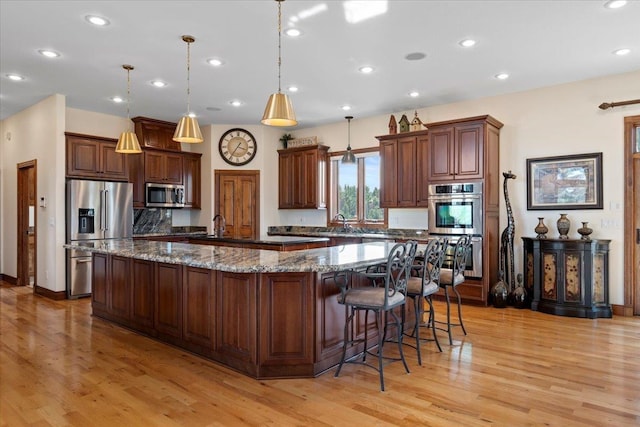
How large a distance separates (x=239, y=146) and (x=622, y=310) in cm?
641

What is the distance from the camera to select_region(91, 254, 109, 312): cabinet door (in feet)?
15.4

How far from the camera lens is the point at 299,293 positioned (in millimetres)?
3055

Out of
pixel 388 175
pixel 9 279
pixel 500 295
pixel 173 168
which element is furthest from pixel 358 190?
A: pixel 9 279

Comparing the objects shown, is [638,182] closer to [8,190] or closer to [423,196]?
[423,196]

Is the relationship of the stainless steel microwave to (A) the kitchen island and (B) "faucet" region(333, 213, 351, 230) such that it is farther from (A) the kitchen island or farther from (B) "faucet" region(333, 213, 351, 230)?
(A) the kitchen island

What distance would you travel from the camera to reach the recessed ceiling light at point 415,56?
4410mm

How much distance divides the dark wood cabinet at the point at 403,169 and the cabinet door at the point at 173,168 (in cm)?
367

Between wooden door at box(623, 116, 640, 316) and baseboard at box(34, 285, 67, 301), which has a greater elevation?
wooden door at box(623, 116, 640, 316)

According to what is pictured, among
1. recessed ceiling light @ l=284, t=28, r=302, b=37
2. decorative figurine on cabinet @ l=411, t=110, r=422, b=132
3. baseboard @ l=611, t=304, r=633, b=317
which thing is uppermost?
recessed ceiling light @ l=284, t=28, r=302, b=37

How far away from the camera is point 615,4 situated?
3326mm

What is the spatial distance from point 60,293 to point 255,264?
451 cm

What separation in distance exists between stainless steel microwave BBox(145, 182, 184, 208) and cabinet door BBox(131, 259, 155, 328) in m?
3.19

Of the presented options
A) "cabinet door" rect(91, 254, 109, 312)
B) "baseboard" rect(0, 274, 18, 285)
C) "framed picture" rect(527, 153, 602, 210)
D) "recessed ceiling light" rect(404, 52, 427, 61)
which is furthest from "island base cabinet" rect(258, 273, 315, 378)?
"baseboard" rect(0, 274, 18, 285)

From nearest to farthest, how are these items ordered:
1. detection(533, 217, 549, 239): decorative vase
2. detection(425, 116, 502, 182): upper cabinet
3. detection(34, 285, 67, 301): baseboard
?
detection(533, 217, 549, 239): decorative vase < detection(425, 116, 502, 182): upper cabinet < detection(34, 285, 67, 301): baseboard
